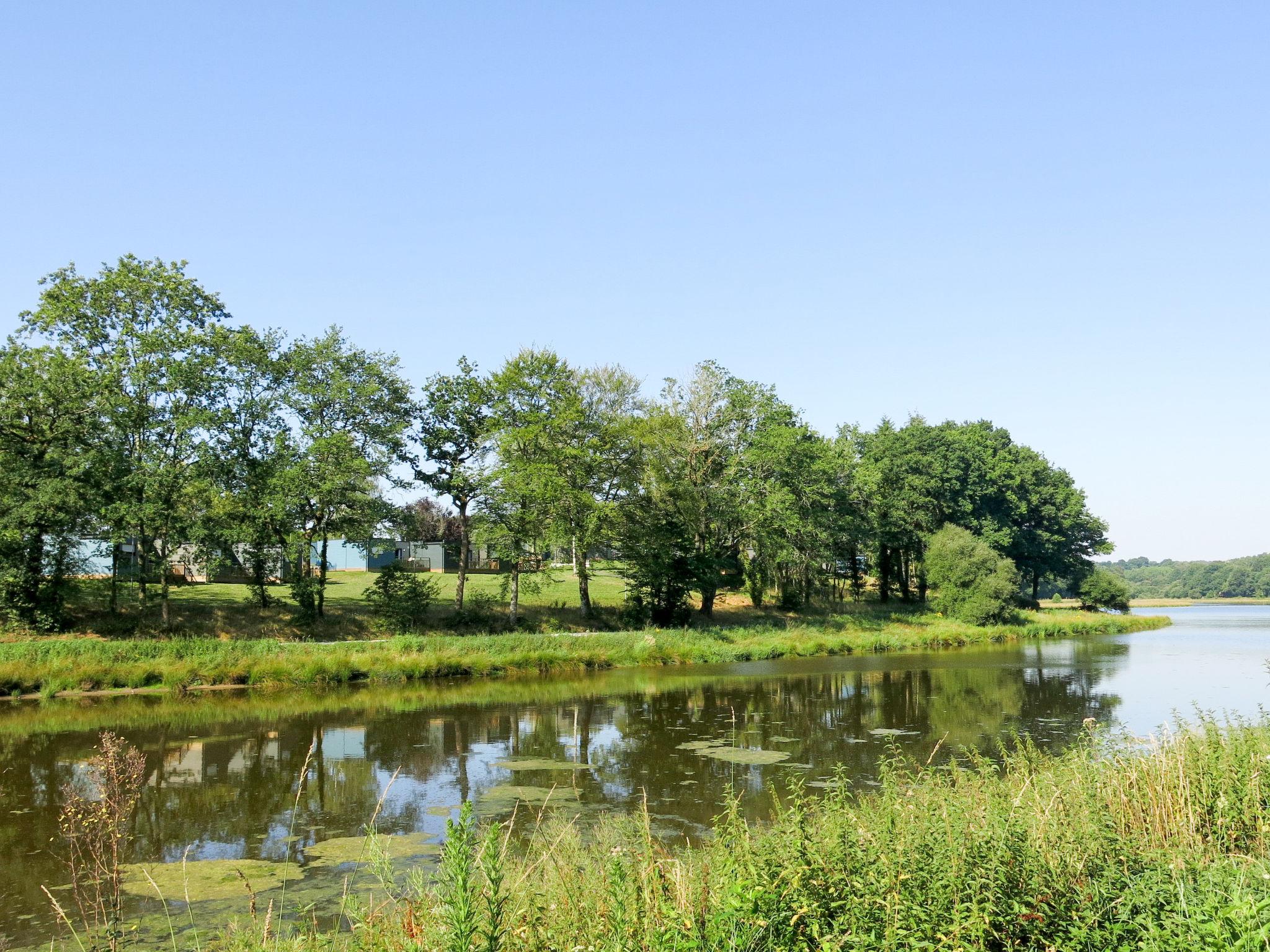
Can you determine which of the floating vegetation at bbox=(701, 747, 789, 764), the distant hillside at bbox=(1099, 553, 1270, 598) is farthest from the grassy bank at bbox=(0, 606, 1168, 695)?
the distant hillside at bbox=(1099, 553, 1270, 598)

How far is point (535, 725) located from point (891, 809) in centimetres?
1508

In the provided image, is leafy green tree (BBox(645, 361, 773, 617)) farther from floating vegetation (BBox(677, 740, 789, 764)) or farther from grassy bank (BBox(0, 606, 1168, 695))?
floating vegetation (BBox(677, 740, 789, 764))

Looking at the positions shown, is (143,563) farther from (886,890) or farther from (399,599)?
(886,890)

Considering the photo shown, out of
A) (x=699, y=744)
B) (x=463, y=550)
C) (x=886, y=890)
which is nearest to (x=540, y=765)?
(x=699, y=744)

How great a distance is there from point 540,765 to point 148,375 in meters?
24.2

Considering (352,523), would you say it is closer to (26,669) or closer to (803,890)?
(26,669)

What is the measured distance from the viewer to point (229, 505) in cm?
3338

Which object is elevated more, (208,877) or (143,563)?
(143,563)

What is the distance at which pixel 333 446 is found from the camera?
35.3m

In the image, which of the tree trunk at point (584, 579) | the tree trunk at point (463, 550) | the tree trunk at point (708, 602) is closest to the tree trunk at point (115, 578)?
the tree trunk at point (463, 550)

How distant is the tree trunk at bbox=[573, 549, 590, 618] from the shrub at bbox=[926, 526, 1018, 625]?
22.1m

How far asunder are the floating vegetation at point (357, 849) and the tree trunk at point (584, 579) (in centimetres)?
2911

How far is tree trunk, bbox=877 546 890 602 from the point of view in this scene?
193ft

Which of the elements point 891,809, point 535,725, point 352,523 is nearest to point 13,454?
point 352,523
